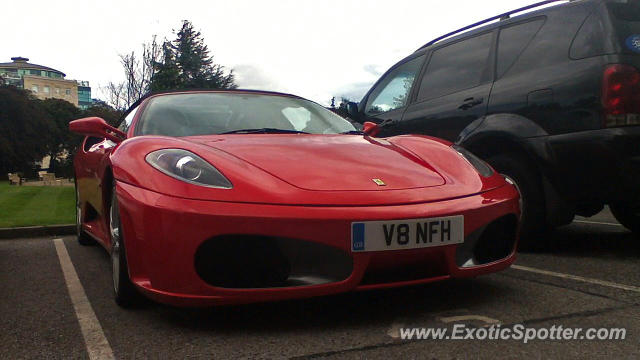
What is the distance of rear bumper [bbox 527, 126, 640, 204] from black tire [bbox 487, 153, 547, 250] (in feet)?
0.54

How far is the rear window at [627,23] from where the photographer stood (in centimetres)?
337

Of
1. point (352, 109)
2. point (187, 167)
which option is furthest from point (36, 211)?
point (187, 167)

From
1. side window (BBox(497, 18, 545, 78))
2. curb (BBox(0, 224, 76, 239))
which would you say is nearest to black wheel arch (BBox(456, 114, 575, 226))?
side window (BBox(497, 18, 545, 78))

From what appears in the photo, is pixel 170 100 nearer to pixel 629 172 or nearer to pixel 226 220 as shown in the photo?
pixel 226 220

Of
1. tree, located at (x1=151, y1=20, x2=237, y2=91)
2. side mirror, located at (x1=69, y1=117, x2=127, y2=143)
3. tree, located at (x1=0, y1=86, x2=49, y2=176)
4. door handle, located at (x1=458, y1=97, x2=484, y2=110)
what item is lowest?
tree, located at (x1=0, y1=86, x2=49, y2=176)

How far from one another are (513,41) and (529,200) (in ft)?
3.89

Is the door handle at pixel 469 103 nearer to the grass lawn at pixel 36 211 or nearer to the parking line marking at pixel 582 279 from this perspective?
the parking line marking at pixel 582 279

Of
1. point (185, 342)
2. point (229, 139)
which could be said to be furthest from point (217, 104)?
point (185, 342)

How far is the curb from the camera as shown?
18.9 feet

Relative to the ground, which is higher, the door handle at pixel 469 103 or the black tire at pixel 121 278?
the door handle at pixel 469 103

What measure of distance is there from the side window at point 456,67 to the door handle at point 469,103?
0.44 feet

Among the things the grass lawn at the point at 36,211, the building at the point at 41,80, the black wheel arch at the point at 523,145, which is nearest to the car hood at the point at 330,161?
the black wheel arch at the point at 523,145

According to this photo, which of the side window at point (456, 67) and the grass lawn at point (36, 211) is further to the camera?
the grass lawn at point (36, 211)

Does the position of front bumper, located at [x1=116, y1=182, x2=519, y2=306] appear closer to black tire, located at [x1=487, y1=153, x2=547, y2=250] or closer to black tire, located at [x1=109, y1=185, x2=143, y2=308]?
black tire, located at [x1=109, y1=185, x2=143, y2=308]
